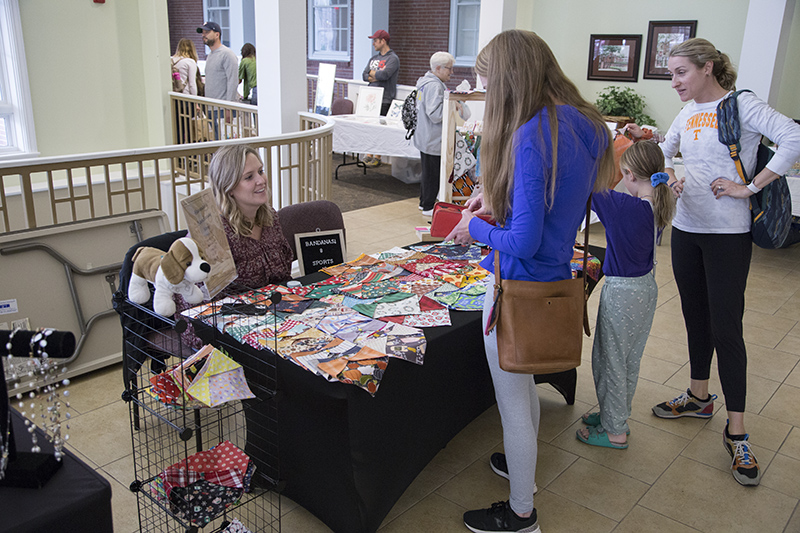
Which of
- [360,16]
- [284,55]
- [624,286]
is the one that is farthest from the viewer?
[360,16]

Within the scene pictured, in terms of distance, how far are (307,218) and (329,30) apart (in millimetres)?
11146

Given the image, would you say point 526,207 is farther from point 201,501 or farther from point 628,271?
point 201,501

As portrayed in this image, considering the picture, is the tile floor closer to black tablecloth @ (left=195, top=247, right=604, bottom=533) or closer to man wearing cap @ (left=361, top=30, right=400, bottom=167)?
black tablecloth @ (left=195, top=247, right=604, bottom=533)

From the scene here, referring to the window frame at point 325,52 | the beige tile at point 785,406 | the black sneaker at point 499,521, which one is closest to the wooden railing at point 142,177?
the black sneaker at point 499,521

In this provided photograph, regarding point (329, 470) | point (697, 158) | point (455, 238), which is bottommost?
point (329, 470)

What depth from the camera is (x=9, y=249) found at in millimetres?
2963

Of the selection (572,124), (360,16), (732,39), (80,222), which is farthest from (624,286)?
(360,16)

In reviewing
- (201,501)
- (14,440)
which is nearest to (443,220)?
(201,501)

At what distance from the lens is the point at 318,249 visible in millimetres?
3051

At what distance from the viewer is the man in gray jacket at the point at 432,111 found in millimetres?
6328

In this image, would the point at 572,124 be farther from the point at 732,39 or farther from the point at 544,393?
the point at 732,39

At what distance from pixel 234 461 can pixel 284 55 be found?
4.03m

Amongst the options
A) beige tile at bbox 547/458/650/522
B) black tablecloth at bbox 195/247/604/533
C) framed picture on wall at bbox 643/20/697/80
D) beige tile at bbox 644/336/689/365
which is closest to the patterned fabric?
black tablecloth at bbox 195/247/604/533

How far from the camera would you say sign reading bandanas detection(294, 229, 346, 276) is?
9.92 feet
